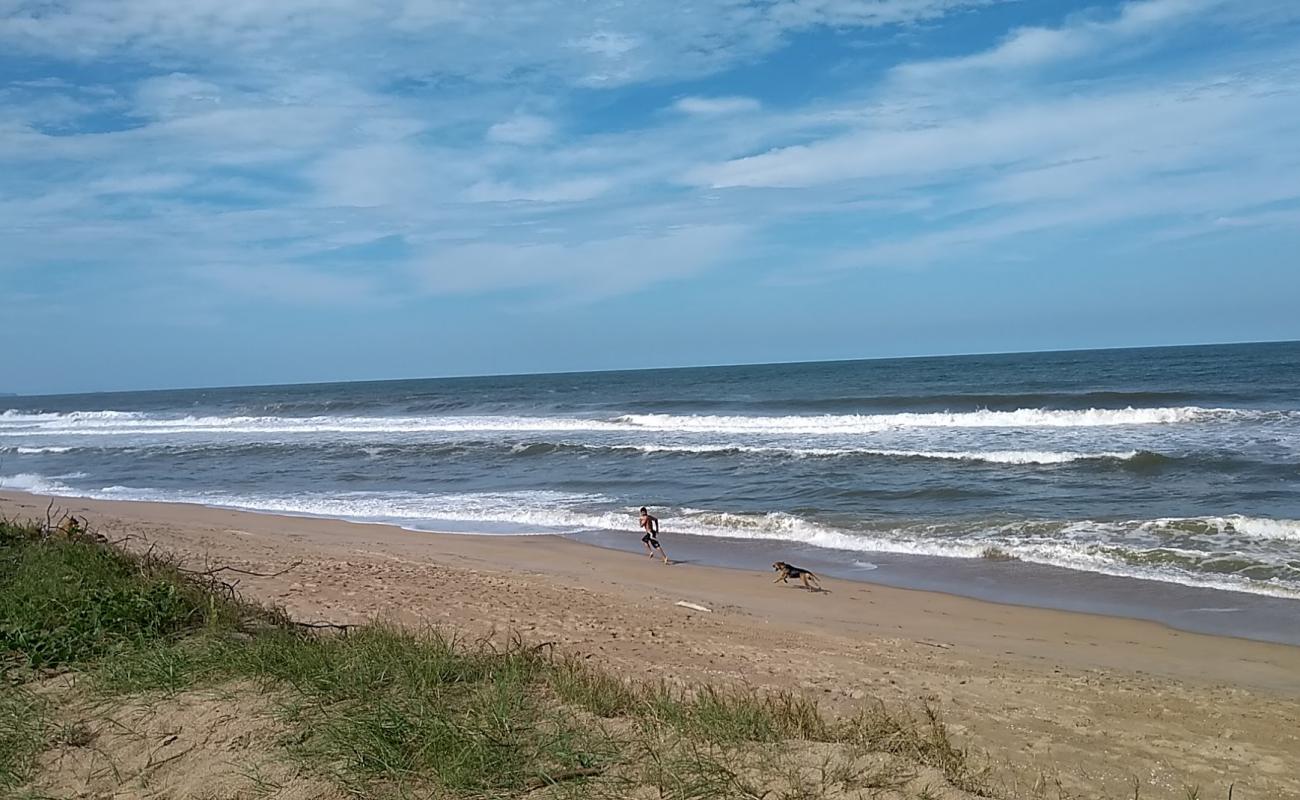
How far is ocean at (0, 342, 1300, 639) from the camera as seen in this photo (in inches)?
442

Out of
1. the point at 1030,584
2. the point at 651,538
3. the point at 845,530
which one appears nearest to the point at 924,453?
the point at 845,530

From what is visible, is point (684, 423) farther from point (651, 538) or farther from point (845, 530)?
point (651, 538)

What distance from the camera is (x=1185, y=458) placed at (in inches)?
745

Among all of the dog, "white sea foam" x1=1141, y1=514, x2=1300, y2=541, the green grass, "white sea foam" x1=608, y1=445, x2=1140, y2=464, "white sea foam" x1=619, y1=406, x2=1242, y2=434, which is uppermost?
the green grass

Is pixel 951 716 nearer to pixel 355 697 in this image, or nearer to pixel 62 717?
pixel 355 697

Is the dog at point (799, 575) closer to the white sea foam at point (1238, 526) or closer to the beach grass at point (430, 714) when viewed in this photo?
the beach grass at point (430, 714)

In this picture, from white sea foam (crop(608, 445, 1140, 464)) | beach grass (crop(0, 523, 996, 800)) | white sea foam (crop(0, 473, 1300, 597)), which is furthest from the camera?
white sea foam (crop(608, 445, 1140, 464))

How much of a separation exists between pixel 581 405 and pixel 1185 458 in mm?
33625

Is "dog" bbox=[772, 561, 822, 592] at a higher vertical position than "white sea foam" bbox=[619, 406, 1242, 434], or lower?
lower

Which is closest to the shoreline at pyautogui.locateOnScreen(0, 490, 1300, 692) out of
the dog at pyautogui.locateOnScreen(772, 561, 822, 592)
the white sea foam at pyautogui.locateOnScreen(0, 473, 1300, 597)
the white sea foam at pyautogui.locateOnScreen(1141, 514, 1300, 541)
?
the dog at pyautogui.locateOnScreen(772, 561, 822, 592)

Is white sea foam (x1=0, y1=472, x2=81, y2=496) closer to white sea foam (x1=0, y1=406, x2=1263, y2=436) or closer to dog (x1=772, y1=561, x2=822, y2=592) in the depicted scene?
white sea foam (x1=0, y1=406, x2=1263, y2=436)

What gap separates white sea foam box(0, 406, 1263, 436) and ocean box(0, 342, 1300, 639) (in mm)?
175

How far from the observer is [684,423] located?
33.7m

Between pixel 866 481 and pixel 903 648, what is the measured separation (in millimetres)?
9915
